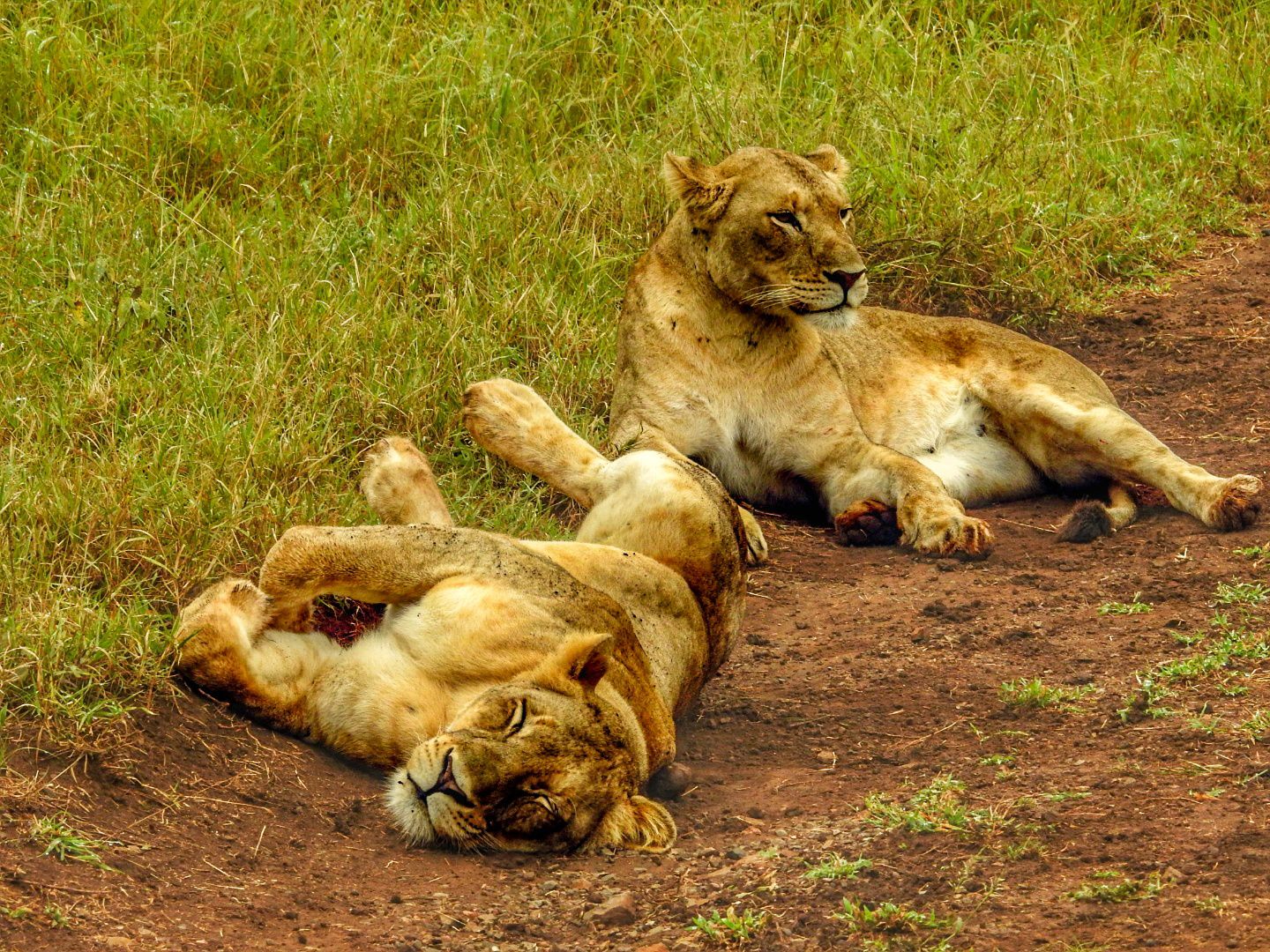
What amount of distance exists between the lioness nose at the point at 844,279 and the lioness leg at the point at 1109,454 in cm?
99

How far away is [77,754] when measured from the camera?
361 cm

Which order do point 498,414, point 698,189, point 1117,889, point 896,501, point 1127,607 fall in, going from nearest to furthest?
point 1117,889, point 1127,607, point 498,414, point 896,501, point 698,189

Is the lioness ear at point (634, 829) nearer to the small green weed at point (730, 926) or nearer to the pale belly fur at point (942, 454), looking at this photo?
the small green weed at point (730, 926)

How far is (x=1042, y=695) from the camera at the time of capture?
14.4ft

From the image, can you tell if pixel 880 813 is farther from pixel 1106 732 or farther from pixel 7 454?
pixel 7 454

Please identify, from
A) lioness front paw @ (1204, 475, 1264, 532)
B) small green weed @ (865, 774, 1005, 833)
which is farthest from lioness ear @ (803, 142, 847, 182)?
small green weed @ (865, 774, 1005, 833)

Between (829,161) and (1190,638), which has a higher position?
→ (829,161)

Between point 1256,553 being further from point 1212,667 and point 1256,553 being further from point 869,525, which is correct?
point 869,525

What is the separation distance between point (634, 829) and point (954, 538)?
2.27m

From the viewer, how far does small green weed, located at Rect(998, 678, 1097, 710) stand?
437 centimetres

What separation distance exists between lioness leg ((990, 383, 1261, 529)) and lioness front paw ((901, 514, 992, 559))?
67 centimetres

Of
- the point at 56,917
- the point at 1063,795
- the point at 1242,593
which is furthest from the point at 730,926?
the point at 1242,593

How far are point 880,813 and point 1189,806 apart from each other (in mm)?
612

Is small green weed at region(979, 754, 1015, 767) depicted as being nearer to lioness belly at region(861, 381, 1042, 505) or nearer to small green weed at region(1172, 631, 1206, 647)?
small green weed at region(1172, 631, 1206, 647)
